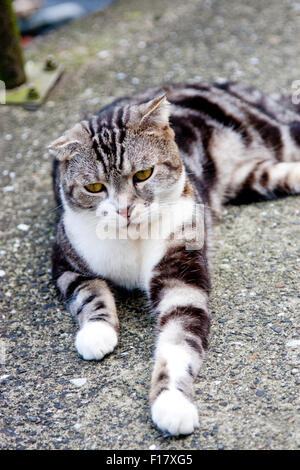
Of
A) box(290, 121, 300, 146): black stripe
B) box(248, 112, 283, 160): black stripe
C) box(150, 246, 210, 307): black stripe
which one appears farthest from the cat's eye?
box(290, 121, 300, 146): black stripe

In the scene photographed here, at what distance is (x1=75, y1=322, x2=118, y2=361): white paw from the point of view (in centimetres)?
240

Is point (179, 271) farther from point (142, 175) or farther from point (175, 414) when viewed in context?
point (175, 414)

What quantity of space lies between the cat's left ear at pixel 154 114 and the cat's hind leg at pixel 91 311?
0.79 metres

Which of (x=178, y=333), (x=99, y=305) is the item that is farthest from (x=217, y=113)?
(x=178, y=333)

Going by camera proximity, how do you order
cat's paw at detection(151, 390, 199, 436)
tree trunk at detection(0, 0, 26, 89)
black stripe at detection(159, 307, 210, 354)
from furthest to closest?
1. tree trunk at detection(0, 0, 26, 89)
2. black stripe at detection(159, 307, 210, 354)
3. cat's paw at detection(151, 390, 199, 436)

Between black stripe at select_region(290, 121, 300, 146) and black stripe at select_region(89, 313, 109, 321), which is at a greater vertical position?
black stripe at select_region(290, 121, 300, 146)

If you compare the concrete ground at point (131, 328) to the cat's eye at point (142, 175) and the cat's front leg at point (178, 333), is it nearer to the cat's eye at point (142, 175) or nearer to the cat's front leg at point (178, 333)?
the cat's front leg at point (178, 333)

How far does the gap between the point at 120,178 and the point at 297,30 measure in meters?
3.72

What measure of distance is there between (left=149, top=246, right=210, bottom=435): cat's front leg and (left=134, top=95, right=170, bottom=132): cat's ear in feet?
1.88

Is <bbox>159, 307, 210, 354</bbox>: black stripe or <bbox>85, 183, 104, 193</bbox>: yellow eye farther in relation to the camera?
<bbox>85, 183, 104, 193</bbox>: yellow eye

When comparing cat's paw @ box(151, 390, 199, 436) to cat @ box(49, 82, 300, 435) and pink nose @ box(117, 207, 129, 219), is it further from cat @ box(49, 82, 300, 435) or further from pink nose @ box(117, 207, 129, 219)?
pink nose @ box(117, 207, 129, 219)

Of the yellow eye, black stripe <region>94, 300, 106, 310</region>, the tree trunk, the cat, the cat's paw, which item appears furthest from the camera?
the tree trunk

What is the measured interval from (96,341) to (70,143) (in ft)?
2.86

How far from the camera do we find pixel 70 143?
2523mm
